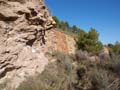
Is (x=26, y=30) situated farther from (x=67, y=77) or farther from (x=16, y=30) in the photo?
(x=67, y=77)

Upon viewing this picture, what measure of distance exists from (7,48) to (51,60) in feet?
12.6

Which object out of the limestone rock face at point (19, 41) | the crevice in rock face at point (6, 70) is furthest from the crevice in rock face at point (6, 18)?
the crevice in rock face at point (6, 70)

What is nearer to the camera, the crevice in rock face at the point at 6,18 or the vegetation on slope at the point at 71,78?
the crevice in rock face at the point at 6,18

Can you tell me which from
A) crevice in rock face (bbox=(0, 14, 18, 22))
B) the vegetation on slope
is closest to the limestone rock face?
crevice in rock face (bbox=(0, 14, 18, 22))

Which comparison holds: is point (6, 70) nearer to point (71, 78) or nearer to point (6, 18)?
point (6, 18)

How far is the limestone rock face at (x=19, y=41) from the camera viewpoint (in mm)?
5992

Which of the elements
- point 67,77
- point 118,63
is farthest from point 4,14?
point 118,63

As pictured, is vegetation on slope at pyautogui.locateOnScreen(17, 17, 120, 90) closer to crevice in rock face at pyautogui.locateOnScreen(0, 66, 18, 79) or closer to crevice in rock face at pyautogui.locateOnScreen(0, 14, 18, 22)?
crevice in rock face at pyautogui.locateOnScreen(0, 66, 18, 79)

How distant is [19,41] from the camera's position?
6.67 m

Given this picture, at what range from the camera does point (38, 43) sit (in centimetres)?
864

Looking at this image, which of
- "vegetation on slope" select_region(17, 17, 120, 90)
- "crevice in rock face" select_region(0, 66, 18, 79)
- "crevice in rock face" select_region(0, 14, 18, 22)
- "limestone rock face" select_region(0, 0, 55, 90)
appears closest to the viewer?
"crevice in rock face" select_region(0, 66, 18, 79)

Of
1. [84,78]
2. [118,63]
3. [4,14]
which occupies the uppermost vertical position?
[4,14]

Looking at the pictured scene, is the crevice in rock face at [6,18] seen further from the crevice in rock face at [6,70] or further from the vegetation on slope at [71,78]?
the vegetation on slope at [71,78]

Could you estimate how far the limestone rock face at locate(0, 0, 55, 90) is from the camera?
5992 millimetres
